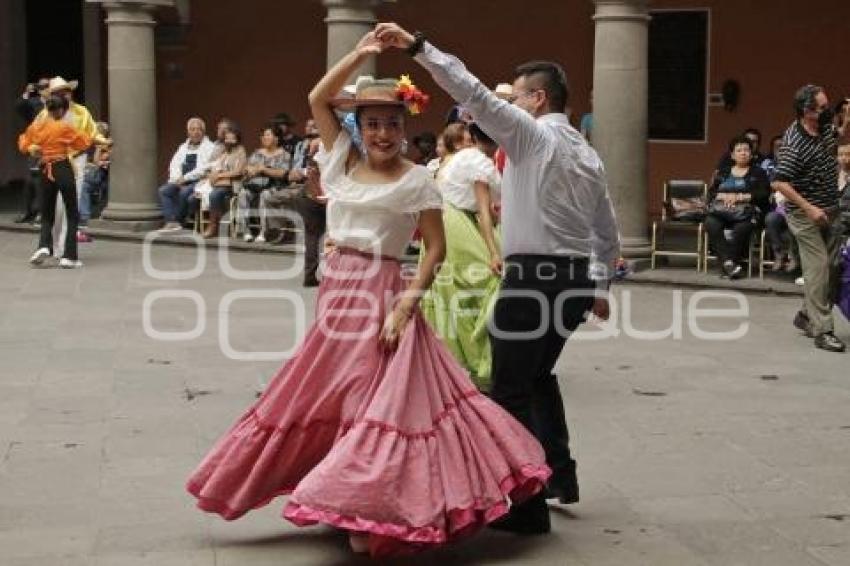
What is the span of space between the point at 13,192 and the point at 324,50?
548cm

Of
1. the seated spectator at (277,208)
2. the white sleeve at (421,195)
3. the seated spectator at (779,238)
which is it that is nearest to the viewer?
the white sleeve at (421,195)

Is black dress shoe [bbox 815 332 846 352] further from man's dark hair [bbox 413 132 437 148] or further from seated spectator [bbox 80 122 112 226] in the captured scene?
seated spectator [bbox 80 122 112 226]

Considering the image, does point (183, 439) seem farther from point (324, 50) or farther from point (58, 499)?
point (324, 50)

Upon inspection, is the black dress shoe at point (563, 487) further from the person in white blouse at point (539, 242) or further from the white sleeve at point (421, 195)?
the white sleeve at point (421, 195)

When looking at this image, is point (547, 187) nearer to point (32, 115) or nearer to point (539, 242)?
point (539, 242)

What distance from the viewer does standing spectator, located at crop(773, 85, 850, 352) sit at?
9336 millimetres

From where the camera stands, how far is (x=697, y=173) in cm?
1744

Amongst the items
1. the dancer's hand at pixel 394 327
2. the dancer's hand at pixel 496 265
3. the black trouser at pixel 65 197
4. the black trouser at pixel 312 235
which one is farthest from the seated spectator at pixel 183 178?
the dancer's hand at pixel 394 327

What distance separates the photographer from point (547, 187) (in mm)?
5219

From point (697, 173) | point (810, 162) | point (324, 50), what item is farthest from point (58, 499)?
point (324, 50)

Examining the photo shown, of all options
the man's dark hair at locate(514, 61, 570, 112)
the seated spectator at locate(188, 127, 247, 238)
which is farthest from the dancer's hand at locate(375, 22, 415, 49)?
the seated spectator at locate(188, 127, 247, 238)

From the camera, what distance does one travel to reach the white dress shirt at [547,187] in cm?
512

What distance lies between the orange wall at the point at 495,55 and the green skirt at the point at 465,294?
9813 millimetres

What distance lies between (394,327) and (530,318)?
0.53m
